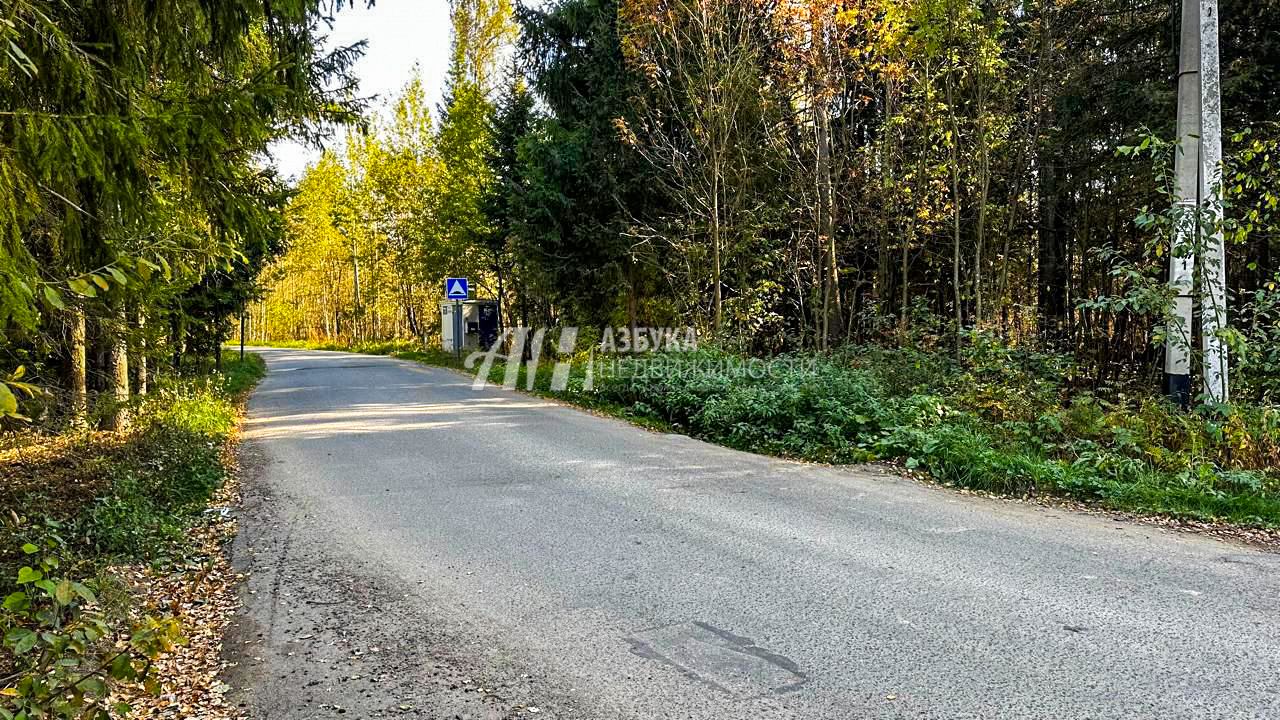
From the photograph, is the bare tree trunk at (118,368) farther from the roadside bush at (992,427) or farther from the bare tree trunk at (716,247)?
the bare tree trunk at (716,247)

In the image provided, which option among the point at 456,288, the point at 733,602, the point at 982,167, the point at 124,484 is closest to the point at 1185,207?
the point at 982,167

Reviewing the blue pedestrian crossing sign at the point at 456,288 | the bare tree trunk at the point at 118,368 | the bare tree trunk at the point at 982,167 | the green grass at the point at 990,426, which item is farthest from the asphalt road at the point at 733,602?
the blue pedestrian crossing sign at the point at 456,288

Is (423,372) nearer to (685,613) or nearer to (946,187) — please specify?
(946,187)

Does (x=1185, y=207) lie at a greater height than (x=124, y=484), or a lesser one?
greater

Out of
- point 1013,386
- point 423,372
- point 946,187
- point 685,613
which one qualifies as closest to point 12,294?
point 685,613

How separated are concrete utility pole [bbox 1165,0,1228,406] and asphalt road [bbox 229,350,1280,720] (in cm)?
298

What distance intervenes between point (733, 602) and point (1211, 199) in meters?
7.07

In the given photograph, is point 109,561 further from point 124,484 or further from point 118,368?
point 118,368

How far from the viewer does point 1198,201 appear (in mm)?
7828

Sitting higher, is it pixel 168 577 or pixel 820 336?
pixel 820 336

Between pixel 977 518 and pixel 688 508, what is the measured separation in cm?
241

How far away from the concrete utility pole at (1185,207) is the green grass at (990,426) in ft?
1.65

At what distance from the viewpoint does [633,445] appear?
9828 millimetres

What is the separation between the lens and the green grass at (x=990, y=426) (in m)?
6.58
